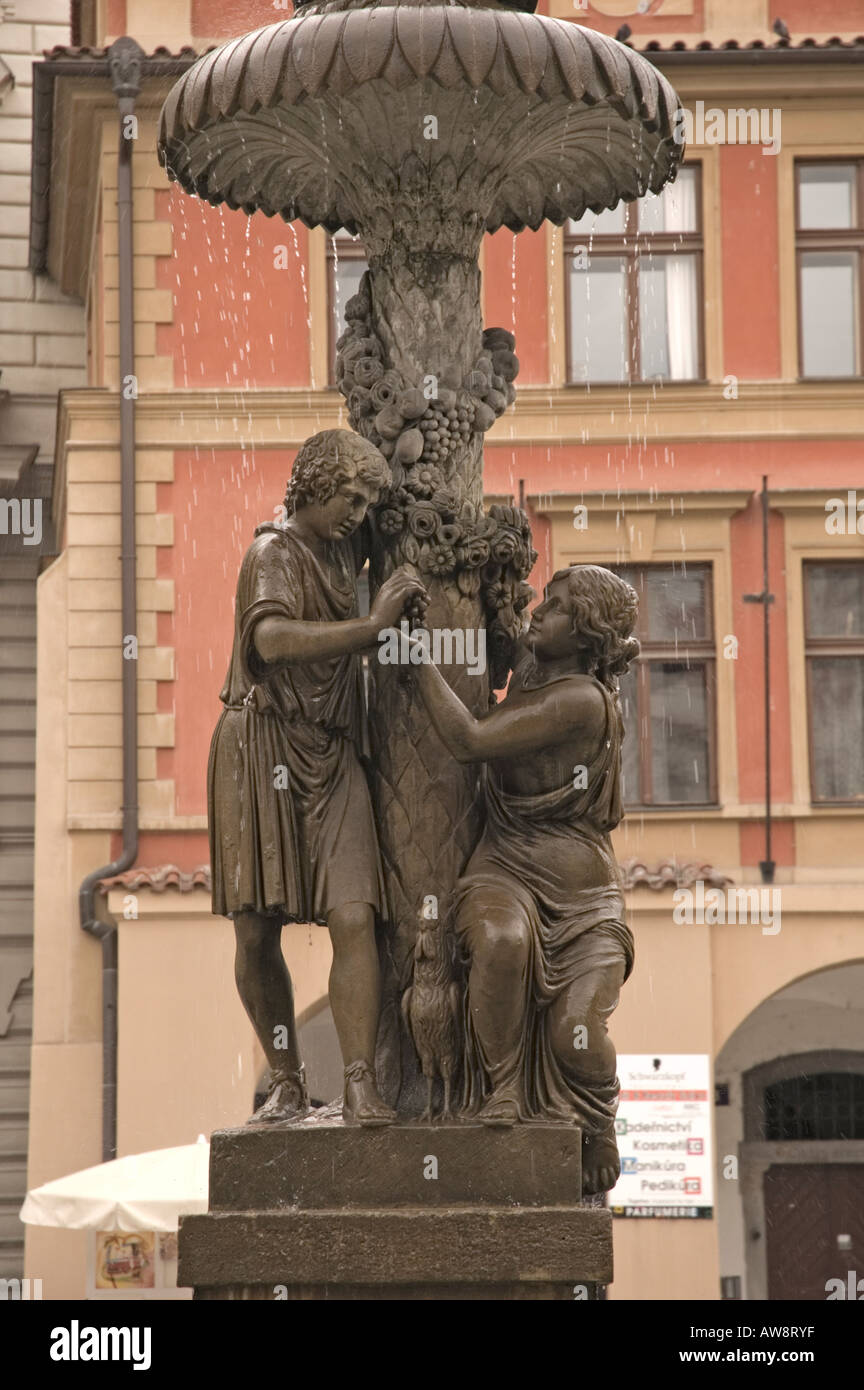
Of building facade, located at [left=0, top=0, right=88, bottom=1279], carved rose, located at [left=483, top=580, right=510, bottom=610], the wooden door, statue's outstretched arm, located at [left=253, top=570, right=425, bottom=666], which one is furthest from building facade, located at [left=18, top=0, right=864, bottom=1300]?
statue's outstretched arm, located at [left=253, top=570, right=425, bottom=666]

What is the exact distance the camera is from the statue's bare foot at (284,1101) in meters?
6.79

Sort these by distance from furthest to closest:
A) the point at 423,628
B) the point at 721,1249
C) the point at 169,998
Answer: the point at 721,1249 → the point at 169,998 → the point at 423,628

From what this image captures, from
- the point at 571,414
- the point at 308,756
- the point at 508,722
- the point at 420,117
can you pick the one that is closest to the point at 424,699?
the point at 508,722

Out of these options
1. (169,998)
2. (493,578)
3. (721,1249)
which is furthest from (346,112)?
(721,1249)

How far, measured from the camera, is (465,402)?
23.3ft

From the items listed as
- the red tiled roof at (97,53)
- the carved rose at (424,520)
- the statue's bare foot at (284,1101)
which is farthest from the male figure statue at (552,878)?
the red tiled roof at (97,53)

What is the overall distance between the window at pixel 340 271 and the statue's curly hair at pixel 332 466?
1309cm

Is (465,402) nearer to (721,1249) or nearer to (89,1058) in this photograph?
(89,1058)

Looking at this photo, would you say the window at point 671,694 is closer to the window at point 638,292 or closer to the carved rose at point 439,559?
the window at point 638,292

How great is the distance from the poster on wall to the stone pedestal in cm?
1217

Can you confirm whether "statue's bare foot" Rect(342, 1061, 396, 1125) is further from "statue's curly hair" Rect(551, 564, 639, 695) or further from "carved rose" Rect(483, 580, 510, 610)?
"carved rose" Rect(483, 580, 510, 610)

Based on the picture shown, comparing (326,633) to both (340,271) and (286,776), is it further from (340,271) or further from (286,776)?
(340,271)

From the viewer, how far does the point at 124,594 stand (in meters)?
19.7

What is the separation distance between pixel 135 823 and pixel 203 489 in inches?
105
